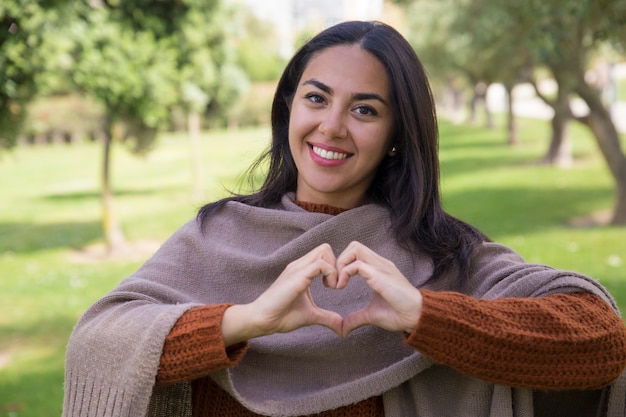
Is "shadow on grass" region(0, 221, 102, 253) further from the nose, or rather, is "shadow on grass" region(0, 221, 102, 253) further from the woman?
the nose

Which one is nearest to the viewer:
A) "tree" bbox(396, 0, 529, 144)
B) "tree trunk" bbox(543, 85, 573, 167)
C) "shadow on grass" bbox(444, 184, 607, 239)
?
"shadow on grass" bbox(444, 184, 607, 239)

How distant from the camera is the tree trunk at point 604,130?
→ 44.1ft

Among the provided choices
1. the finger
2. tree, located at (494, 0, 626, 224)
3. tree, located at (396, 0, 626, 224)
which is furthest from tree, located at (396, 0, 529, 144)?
the finger

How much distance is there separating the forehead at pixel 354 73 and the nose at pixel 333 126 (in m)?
0.09

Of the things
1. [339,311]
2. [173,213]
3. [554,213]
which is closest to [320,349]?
[339,311]

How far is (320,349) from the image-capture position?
246 cm

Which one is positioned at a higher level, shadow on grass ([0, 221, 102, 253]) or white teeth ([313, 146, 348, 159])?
white teeth ([313, 146, 348, 159])

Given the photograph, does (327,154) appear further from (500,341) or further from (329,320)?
(500,341)

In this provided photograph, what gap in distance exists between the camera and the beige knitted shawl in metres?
→ 2.22

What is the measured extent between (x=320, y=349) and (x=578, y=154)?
25692 millimetres

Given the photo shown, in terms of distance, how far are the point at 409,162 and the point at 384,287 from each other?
687 mm

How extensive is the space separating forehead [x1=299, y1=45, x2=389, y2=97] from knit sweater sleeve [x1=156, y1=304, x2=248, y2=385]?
2.69 ft

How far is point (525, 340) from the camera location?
2180 mm

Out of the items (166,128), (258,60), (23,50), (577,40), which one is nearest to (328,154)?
(23,50)
